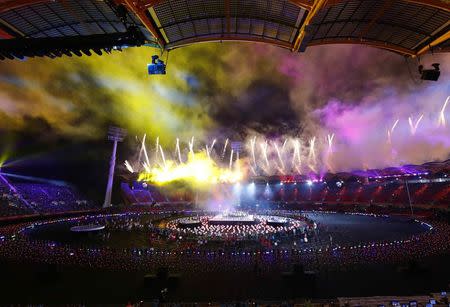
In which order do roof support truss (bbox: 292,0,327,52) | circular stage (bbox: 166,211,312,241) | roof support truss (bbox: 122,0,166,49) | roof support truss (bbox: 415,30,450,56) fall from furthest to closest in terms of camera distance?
circular stage (bbox: 166,211,312,241) < roof support truss (bbox: 415,30,450,56) < roof support truss (bbox: 122,0,166,49) < roof support truss (bbox: 292,0,327,52)

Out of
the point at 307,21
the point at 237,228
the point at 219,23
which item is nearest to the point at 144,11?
the point at 219,23

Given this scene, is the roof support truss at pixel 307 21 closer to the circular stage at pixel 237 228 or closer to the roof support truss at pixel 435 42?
the roof support truss at pixel 435 42

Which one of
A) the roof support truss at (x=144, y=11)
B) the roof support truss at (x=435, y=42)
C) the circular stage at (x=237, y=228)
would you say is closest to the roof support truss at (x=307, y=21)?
the roof support truss at (x=144, y=11)

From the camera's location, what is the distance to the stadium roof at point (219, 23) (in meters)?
11.2

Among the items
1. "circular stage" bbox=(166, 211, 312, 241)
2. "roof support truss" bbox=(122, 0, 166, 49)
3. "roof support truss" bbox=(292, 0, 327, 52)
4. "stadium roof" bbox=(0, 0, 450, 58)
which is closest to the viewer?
"roof support truss" bbox=(292, 0, 327, 52)

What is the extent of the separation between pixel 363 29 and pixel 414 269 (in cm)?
1279

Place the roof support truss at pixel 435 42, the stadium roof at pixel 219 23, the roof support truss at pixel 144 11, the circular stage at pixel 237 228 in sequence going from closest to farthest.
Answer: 1. the roof support truss at pixel 144 11
2. the stadium roof at pixel 219 23
3. the roof support truss at pixel 435 42
4. the circular stage at pixel 237 228

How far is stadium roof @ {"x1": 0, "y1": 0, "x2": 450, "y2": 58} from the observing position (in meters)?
11.2

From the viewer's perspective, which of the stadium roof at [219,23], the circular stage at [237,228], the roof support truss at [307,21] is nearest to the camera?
the roof support truss at [307,21]

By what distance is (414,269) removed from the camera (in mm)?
14023

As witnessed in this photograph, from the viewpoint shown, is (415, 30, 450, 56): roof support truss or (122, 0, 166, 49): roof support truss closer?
(122, 0, 166, 49): roof support truss

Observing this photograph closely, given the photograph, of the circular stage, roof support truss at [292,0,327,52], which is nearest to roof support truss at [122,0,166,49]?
roof support truss at [292,0,327,52]

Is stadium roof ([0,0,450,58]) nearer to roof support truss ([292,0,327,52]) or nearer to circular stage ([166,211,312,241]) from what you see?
A: roof support truss ([292,0,327,52])

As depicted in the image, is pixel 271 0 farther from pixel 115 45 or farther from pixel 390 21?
pixel 115 45
